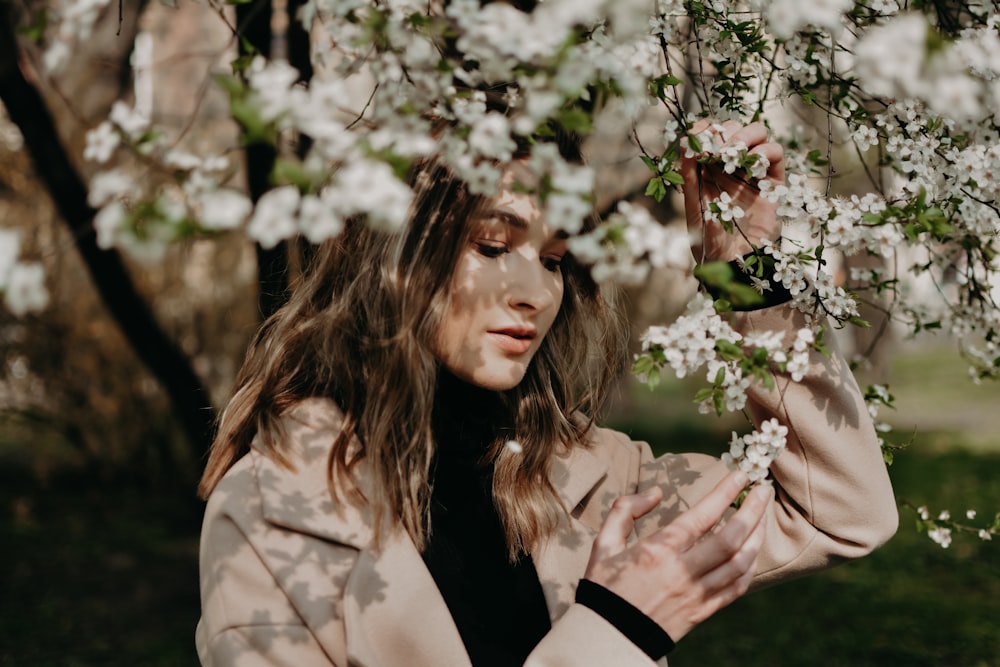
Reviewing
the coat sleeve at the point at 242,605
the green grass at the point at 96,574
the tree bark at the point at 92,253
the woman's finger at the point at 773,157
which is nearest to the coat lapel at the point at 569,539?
the coat sleeve at the point at 242,605

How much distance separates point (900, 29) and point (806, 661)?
4.50m

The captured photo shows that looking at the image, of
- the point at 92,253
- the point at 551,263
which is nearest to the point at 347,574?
the point at 551,263

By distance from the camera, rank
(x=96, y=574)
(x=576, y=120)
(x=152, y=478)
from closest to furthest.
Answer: (x=576, y=120) → (x=96, y=574) → (x=152, y=478)

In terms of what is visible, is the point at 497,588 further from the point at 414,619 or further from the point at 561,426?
the point at 561,426

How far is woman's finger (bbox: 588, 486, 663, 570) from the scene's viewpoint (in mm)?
1756

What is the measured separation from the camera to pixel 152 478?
7.85 metres

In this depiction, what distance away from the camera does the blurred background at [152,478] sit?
16.7ft

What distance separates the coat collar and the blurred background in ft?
6.73

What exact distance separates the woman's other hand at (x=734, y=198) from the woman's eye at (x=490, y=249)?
1.24ft

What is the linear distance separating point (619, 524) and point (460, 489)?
1.50 ft

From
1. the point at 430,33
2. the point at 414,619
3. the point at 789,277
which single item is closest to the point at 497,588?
the point at 414,619

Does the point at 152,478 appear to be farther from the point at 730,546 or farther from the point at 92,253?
the point at 730,546

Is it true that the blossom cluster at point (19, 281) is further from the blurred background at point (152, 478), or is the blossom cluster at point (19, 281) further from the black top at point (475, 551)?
the blurred background at point (152, 478)

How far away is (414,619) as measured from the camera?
5.91 feet
